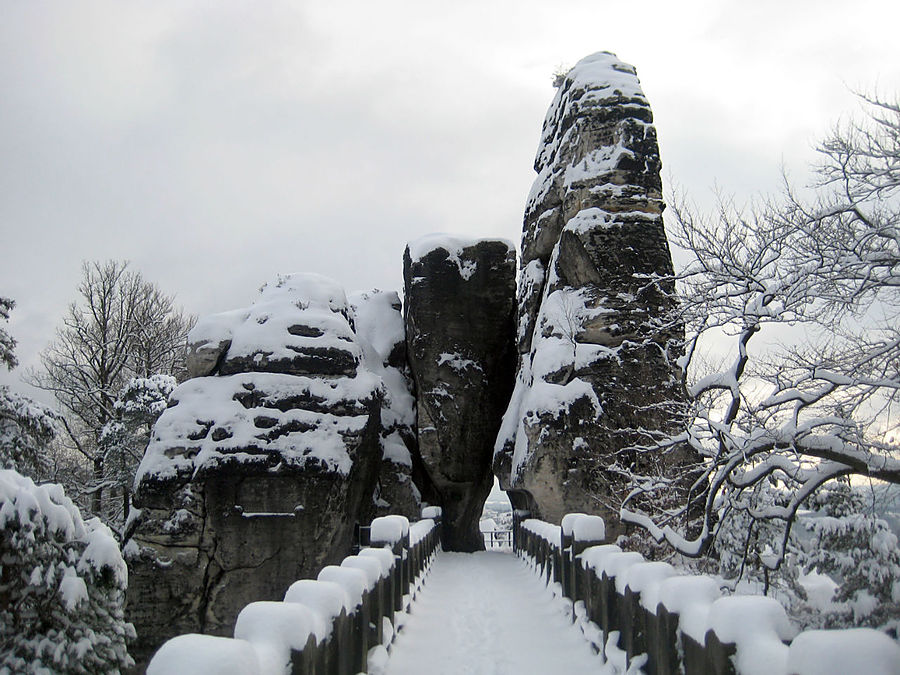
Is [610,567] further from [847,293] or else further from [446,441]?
[446,441]

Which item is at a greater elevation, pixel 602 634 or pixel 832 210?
pixel 832 210

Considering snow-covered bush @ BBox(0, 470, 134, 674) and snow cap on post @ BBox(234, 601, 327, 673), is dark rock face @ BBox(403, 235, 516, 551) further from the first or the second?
snow cap on post @ BBox(234, 601, 327, 673)

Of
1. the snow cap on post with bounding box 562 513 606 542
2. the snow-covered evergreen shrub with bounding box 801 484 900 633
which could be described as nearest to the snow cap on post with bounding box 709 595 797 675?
the snow cap on post with bounding box 562 513 606 542

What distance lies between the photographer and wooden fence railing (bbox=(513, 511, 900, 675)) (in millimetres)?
2123

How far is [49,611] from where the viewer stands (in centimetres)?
549

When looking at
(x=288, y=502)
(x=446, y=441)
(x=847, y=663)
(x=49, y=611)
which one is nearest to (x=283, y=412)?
(x=288, y=502)

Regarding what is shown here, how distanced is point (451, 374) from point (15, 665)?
645 inches

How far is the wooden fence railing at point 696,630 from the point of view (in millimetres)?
2123

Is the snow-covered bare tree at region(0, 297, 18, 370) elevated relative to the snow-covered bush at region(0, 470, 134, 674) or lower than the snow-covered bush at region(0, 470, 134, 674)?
elevated

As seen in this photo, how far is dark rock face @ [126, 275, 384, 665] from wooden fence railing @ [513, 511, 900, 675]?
27.5 ft

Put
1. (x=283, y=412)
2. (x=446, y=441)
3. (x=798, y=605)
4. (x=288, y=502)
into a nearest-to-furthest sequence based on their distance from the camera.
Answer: (x=798, y=605), (x=288, y=502), (x=283, y=412), (x=446, y=441)

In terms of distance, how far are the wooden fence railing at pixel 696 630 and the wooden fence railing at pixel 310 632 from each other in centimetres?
187

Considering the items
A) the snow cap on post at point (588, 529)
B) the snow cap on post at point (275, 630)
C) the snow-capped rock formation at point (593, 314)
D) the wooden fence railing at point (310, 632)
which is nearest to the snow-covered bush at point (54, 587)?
the wooden fence railing at point (310, 632)

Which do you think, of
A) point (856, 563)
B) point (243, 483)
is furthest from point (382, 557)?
point (243, 483)
